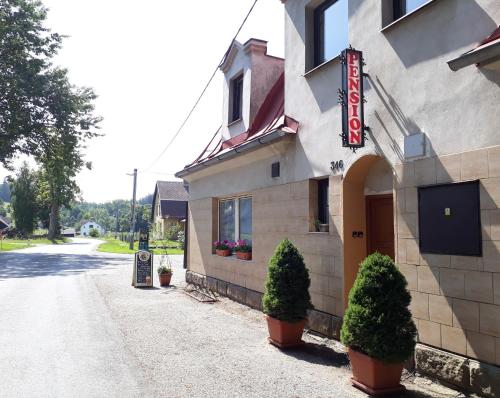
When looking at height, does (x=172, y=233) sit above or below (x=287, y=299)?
above

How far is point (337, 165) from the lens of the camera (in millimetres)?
7023

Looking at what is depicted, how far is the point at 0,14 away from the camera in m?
28.2

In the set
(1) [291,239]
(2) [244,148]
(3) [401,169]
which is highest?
(2) [244,148]

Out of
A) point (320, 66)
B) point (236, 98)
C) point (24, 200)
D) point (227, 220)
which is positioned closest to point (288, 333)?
point (320, 66)

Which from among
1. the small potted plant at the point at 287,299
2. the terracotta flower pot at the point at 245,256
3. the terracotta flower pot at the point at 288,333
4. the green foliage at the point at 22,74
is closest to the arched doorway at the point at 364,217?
the small potted plant at the point at 287,299

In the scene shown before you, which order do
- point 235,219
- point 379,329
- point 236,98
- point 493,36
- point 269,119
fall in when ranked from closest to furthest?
point 493,36 < point 379,329 < point 269,119 < point 235,219 < point 236,98

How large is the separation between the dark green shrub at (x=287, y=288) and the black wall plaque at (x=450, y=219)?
6.52 ft

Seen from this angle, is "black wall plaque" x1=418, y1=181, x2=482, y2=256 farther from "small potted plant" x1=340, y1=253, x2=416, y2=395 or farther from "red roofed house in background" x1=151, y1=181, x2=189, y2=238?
"red roofed house in background" x1=151, y1=181, x2=189, y2=238

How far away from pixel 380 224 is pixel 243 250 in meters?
4.01

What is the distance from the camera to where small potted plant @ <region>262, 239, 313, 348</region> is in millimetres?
6473

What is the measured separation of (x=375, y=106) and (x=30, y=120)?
29.9 m

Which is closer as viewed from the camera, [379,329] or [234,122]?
[379,329]

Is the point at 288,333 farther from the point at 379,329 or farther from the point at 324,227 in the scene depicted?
the point at 379,329

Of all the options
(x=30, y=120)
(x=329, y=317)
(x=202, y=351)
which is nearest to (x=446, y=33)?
(x=329, y=317)
